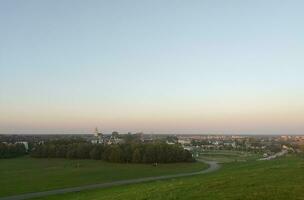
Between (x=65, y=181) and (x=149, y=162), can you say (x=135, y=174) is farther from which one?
(x=149, y=162)

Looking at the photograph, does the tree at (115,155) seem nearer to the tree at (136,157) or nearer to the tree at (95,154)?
the tree at (136,157)

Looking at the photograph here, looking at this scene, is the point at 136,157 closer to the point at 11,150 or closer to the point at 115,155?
the point at 115,155

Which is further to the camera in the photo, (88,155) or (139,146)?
(88,155)

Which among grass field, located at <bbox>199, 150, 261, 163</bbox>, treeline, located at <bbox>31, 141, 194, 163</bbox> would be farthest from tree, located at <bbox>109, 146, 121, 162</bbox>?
grass field, located at <bbox>199, 150, 261, 163</bbox>

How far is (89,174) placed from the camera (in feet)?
271

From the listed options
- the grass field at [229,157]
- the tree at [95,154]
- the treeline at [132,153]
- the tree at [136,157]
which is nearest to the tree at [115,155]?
the treeline at [132,153]

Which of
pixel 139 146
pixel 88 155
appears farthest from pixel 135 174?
pixel 88 155

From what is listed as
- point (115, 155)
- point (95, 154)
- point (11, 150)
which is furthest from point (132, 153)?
point (11, 150)

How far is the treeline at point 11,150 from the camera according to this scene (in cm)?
14024

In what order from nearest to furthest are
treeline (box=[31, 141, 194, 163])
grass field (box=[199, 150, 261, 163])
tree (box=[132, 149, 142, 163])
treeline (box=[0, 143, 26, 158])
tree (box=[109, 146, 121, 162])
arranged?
tree (box=[132, 149, 142, 163]) → treeline (box=[31, 141, 194, 163]) → tree (box=[109, 146, 121, 162]) → grass field (box=[199, 150, 261, 163]) → treeline (box=[0, 143, 26, 158])

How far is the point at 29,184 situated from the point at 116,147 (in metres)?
58.3

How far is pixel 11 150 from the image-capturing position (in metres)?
144

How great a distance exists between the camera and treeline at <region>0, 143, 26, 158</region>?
140238mm

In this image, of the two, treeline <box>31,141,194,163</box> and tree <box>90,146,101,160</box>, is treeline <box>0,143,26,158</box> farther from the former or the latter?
tree <box>90,146,101,160</box>
